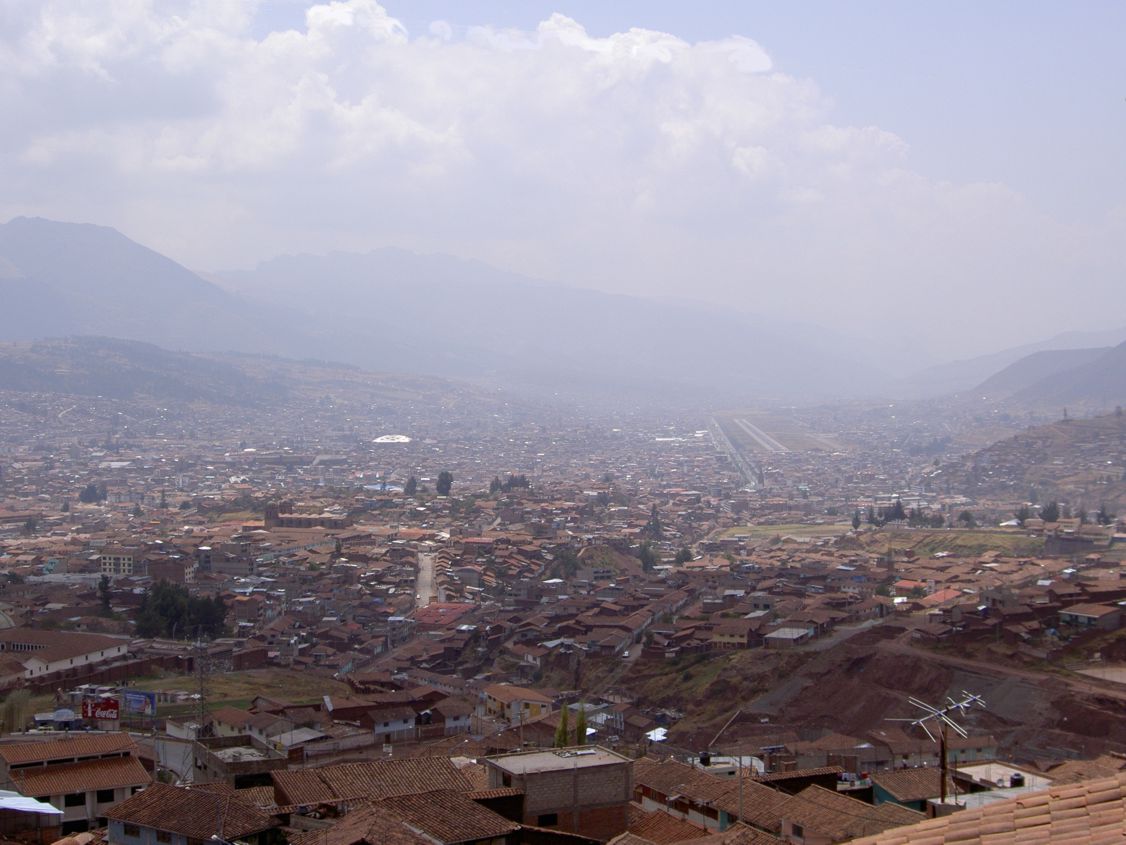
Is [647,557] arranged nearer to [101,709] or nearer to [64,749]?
[101,709]

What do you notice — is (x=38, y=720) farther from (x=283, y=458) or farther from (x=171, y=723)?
(x=283, y=458)

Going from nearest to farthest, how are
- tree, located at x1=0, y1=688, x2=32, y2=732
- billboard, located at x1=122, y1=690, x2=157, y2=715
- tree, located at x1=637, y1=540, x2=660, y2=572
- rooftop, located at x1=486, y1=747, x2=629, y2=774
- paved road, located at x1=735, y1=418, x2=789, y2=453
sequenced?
rooftop, located at x1=486, y1=747, x2=629, y2=774, tree, located at x1=0, y1=688, x2=32, y2=732, billboard, located at x1=122, y1=690, x2=157, y2=715, tree, located at x1=637, y1=540, x2=660, y2=572, paved road, located at x1=735, y1=418, x2=789, y2=453

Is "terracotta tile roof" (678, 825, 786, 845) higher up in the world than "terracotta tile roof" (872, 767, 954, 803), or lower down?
higher up

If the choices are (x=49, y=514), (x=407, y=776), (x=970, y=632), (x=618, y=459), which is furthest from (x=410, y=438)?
(x=407, y=776)

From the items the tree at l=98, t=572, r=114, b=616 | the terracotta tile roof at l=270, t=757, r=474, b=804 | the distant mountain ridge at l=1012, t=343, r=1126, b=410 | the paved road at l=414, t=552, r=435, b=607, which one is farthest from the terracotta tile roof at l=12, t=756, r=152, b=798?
the distant mountain ridge at l=1012, t=343, r=1126, b=410

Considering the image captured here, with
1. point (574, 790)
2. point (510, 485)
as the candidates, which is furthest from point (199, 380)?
point (574, 790)

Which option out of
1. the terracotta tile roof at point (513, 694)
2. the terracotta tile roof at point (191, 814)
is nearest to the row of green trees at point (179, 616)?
the terracotta tile roof at point (513, 694)

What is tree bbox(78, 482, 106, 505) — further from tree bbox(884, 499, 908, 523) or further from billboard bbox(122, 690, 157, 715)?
billboard bbox(122, 690, 157, 715)
